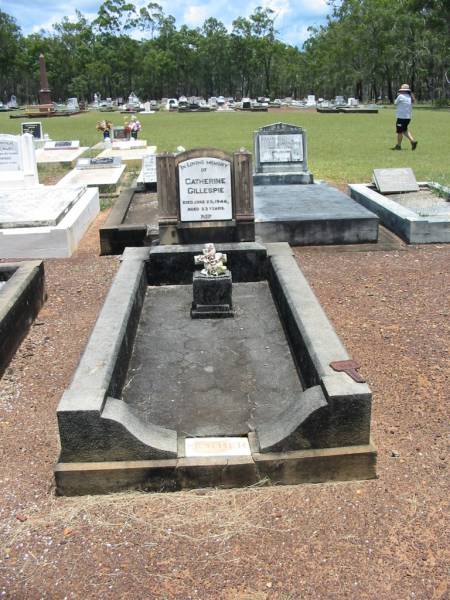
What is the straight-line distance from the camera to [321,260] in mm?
8055

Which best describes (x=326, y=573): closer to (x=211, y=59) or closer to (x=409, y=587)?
(x=409, y=587)

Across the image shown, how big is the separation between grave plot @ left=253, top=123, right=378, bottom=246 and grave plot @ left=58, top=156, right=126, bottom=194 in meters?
3.10

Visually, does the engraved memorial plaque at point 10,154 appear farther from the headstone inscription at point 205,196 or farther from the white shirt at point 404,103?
the white shirt at point 404,103

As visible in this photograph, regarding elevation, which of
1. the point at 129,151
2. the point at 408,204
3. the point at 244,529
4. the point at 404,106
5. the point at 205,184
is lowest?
the point at 244,529

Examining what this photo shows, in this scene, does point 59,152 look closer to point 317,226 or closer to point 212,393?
point 317,226

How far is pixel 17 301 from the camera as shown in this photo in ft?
18.0

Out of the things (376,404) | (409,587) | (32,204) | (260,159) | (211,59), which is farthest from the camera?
(211,59)

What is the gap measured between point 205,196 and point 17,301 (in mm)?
2458

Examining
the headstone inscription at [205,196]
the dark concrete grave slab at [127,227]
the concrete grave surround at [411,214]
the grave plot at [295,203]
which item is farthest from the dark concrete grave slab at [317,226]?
the dark concrete grave slab at [127,227]

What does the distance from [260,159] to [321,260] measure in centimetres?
476

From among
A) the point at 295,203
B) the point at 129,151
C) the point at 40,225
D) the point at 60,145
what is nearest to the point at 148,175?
Result: the point at 295,203

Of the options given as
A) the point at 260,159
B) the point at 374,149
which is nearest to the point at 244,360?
the point at 260,159

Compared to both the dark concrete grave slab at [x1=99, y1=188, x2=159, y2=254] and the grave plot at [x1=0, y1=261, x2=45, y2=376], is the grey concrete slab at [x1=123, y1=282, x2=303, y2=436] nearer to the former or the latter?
the grave plot at [x1=0, y1=261, x2=45, y2=376]

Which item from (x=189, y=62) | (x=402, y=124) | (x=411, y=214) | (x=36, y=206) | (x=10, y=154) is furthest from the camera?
(x=189, y=62)
